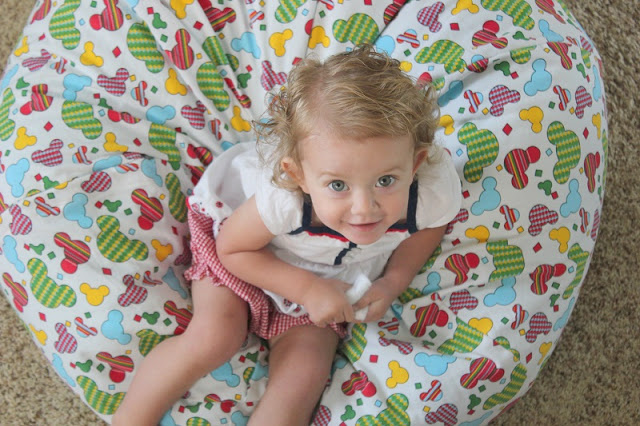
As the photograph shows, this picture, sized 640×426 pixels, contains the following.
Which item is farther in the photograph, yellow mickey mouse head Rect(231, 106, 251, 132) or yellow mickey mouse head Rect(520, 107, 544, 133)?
yellow mickey mouse head Rect(231, 106, 251, 132)

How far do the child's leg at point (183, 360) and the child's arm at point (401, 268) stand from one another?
223 millimetres

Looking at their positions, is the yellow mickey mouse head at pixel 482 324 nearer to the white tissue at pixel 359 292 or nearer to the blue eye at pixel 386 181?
the white tissue at pixel 359 292

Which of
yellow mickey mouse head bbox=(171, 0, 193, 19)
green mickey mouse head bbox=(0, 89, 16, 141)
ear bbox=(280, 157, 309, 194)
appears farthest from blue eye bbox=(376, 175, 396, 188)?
green mickey mouse head bbox=(0, 89, 16, 141)

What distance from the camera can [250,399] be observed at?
1184 millimetres

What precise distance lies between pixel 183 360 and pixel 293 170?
38 centimetres

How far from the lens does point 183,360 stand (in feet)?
3.69

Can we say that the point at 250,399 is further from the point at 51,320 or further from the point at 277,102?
the point at 277,102

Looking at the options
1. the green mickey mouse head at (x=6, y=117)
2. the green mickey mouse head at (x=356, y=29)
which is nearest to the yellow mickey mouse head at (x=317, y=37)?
the green mickey mouse head at (x=356, y=29)

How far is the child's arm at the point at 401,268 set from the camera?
3.73ft

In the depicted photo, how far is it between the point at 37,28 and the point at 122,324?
0.58 metres

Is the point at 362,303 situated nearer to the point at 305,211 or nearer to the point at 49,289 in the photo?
the point at 305,211

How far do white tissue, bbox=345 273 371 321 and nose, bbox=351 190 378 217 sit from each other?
9.2 inches

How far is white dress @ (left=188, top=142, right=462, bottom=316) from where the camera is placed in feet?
3.43

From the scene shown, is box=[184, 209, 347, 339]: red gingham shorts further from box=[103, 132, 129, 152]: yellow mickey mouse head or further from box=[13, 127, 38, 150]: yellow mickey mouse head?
box=[13, 127, 38, 150]: yellow mickey mouse head
